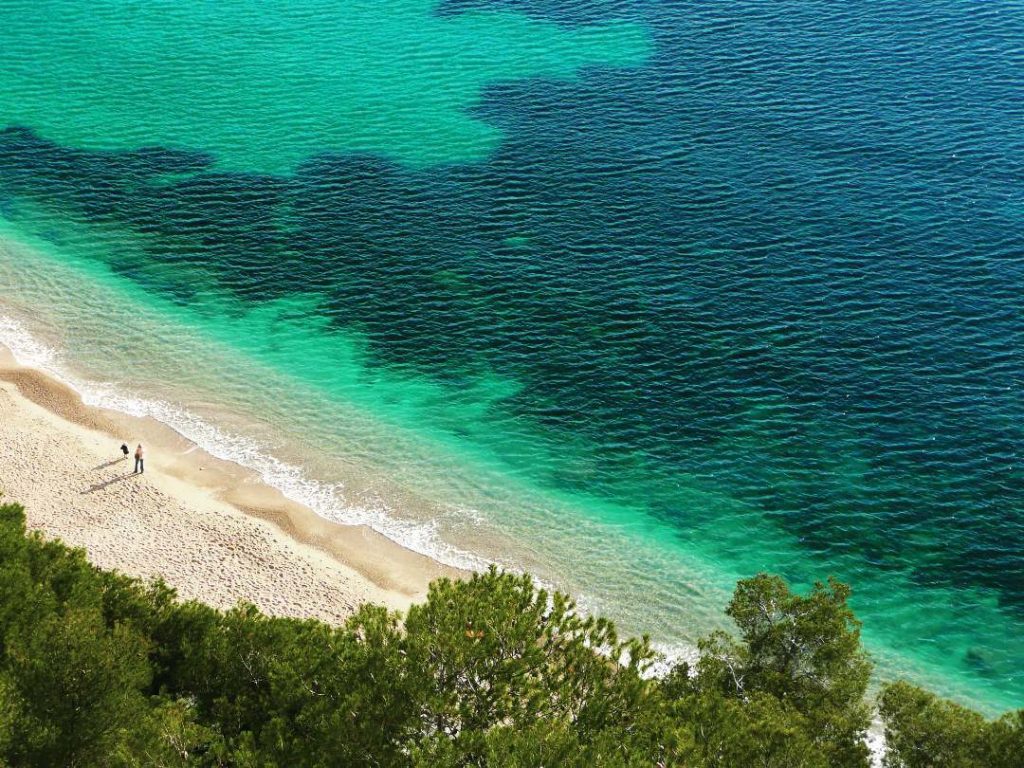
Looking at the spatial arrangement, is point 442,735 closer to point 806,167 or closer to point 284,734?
point 284,734

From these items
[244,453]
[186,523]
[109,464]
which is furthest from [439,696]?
[109,464]

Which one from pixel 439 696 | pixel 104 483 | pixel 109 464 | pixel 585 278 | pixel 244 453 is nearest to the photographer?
pixel 439 696

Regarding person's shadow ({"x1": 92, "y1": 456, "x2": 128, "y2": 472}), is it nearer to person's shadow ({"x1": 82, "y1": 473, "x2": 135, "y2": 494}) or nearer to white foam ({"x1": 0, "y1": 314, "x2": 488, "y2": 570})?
person's shadow ({"x1": 82, "y1": 473, "x2": 135, "y2": 494})

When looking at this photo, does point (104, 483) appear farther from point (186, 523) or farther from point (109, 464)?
point (186, 523)

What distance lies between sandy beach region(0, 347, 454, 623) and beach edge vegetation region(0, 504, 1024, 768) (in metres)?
13.8

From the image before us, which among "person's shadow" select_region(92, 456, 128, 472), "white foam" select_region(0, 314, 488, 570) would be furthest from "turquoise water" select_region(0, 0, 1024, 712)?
"person's shadow" select_region(92, 456, 128, 472)

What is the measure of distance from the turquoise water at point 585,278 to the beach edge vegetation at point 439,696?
1439cm

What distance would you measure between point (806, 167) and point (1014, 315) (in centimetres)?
2071

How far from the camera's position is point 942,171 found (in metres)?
83.9

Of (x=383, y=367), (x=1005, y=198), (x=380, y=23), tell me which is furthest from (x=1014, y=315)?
(x=380, y=23)

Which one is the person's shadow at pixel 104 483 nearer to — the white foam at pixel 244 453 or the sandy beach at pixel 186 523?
the sandy beach at pixel 186 523

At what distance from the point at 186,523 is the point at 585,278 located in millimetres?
30532

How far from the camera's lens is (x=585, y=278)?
247 feet

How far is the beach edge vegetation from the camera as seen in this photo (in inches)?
1260
